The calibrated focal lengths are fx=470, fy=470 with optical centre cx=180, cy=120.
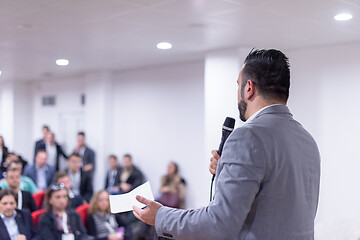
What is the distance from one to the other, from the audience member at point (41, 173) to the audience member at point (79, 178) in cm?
114

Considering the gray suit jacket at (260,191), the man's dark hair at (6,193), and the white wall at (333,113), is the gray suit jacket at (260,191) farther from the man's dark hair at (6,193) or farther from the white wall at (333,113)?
the white wall at (333,113)

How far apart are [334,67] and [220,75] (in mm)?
1502

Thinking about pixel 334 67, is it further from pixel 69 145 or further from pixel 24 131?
pixel 24 131

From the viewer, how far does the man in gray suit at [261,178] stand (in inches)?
54.1

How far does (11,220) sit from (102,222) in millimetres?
1338

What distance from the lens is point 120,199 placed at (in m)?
1.78

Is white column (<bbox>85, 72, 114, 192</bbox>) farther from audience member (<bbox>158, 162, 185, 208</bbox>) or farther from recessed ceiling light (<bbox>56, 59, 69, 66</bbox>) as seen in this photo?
audience member (<bbox>158, 162, 185, 208</bbox>)

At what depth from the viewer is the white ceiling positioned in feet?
13.8

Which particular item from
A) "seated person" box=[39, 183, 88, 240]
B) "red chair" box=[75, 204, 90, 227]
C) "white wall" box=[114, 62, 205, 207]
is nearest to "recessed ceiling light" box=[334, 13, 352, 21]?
"white wall" box=[114, 62, 205, 207]

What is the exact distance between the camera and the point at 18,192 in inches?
197

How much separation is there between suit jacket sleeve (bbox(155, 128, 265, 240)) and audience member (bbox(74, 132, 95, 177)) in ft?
24.8

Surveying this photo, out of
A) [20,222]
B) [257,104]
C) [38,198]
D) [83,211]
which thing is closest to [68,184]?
[38,198]

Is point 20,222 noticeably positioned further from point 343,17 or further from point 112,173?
point 112,173

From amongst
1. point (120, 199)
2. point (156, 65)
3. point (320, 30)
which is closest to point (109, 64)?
point (156, 65)
